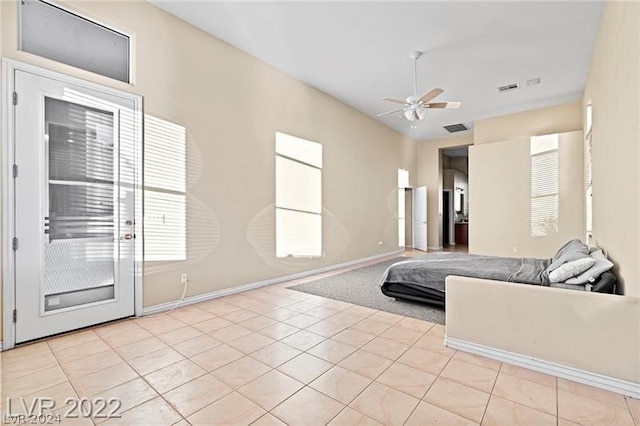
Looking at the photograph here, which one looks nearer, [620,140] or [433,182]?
[620,140]

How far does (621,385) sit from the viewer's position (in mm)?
1943

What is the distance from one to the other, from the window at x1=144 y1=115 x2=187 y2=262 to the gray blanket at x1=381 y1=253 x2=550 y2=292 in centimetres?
275

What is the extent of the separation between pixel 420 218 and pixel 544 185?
3655 millimetres

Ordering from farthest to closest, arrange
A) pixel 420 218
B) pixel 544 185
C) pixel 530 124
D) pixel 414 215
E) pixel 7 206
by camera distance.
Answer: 1. pixel 414 215
2. pixel 420 218
3. pixel 530 124
4. pixel 544 185
5. pixel 7 206

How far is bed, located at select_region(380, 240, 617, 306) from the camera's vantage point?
7.97 feet

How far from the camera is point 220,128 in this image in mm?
4176

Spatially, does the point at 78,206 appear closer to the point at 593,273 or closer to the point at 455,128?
the point at 593,273

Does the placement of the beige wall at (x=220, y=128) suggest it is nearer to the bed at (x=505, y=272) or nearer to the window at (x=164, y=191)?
the window at (x=164, y=191)

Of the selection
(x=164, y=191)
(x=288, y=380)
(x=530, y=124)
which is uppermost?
(x=530, y=124)

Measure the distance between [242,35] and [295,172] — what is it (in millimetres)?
2226

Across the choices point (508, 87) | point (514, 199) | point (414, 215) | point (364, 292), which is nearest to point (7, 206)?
point (364, 292)

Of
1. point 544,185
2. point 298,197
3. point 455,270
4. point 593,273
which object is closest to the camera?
point 593,273

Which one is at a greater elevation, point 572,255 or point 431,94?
point 431,94

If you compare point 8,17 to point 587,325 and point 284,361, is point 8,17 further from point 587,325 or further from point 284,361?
point 587,325
